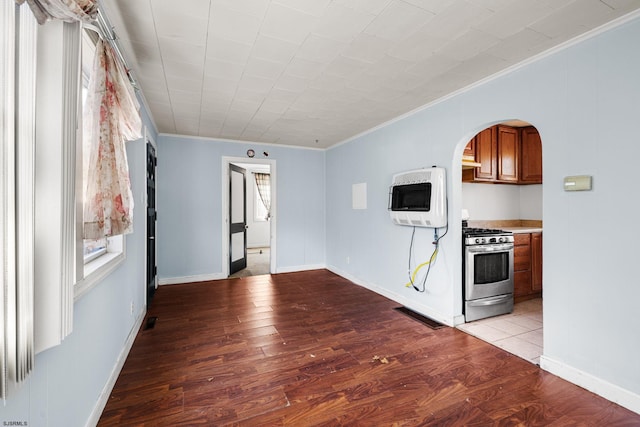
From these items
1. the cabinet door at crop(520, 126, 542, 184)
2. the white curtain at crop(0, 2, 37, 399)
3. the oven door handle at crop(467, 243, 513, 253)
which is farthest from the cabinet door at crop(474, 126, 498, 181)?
the white curtain at crop(0, 2, 37, 399)

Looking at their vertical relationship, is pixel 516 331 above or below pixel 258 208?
below

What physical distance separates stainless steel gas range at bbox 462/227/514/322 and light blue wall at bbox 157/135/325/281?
10.1 feet

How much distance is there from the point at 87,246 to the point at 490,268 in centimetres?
378

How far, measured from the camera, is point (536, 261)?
3.82 m

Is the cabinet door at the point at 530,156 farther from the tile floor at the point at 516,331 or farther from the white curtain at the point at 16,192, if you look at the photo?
the white curtain at the point at 16,192

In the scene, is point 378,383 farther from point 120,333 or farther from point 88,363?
point 120,333

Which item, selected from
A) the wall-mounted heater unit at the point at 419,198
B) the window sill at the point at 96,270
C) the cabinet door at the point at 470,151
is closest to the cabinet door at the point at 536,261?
the cabinet door at the point at 470,151

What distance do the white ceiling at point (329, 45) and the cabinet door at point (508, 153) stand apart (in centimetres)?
165

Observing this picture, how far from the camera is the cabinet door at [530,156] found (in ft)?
13.6

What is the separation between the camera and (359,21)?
184 cm

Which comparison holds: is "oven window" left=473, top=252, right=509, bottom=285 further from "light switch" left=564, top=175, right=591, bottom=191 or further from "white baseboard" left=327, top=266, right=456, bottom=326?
"light switch" left=564, top=175, right=591, bottom=191

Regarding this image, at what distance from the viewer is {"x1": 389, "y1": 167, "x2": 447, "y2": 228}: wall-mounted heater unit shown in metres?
3.04

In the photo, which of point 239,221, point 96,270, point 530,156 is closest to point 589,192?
point 530,156

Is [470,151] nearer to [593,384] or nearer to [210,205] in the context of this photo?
[593,384]
